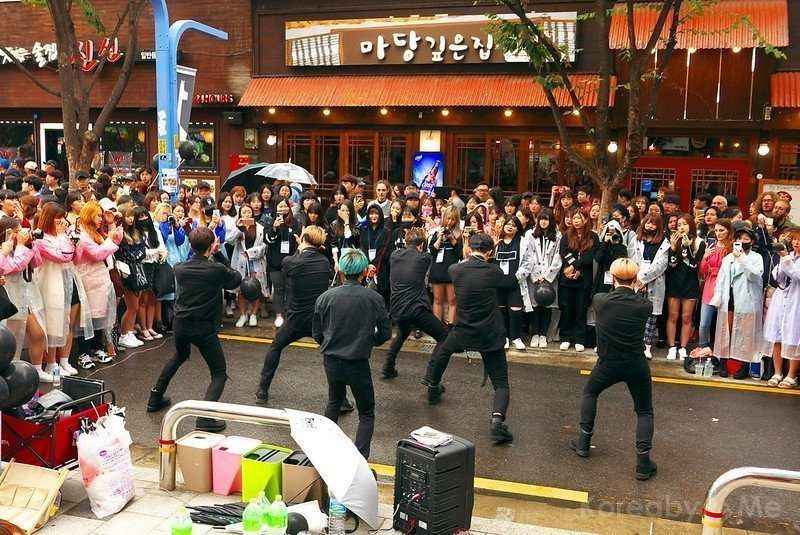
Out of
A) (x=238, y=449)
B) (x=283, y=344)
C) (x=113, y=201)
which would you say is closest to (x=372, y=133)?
(x=113, y=201)

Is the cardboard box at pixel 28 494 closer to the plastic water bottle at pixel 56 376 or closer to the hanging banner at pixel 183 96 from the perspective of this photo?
the plastic water bottle at pixel 56 376

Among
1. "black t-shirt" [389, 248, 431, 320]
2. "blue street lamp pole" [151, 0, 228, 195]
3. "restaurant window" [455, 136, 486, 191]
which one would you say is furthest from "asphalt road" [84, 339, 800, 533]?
"restaurant window" [455, 136, 486, 191]

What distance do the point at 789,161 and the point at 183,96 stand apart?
39.6 feet

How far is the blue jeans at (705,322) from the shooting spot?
10.0 metres

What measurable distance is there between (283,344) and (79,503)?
2918 mm

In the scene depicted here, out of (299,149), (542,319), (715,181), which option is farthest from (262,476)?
(299,149)

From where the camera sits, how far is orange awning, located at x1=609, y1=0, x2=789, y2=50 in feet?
49.2

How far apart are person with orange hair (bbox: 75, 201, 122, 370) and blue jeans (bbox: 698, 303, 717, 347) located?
758 centimetres

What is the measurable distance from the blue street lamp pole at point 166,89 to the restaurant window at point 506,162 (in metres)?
7.55

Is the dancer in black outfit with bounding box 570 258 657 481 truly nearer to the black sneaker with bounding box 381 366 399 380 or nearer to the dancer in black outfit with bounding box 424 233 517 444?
the dancer in black outfit with bounding box 424 233 517 444

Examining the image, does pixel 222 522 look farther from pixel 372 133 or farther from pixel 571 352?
pixel 372 133

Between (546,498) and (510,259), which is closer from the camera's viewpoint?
(546,498)

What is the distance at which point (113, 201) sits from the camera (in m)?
12.1

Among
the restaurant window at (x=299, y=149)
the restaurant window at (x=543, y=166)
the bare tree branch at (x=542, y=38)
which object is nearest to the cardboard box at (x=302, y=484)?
the bare tree branch at (x=542, y=38)
